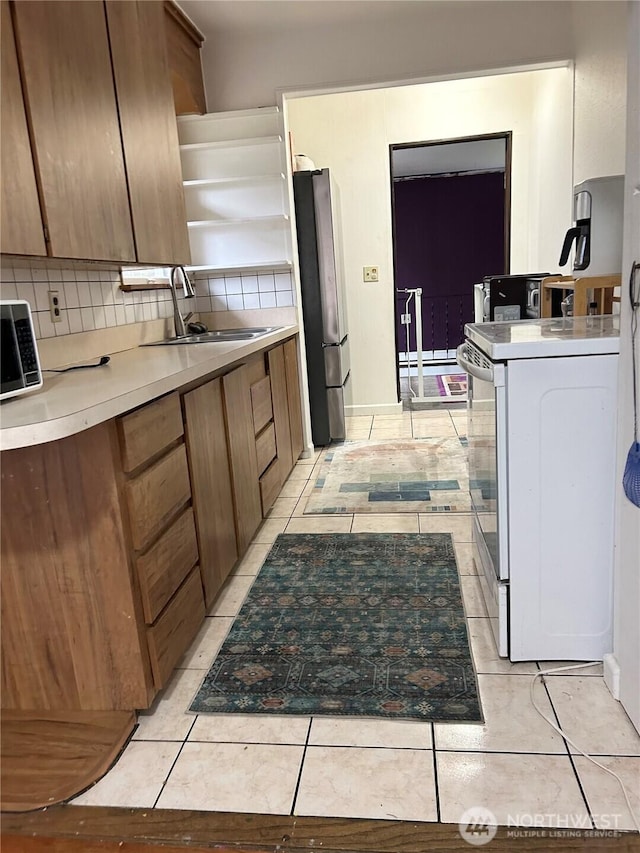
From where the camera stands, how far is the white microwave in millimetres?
1449

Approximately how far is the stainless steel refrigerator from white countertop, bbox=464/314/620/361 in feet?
7.19

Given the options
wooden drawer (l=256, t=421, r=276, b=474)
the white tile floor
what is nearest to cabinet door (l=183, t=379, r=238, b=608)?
the white tile floor

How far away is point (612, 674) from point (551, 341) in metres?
0.87

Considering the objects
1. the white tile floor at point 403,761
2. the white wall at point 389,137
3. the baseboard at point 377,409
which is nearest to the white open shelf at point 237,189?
the white wall at point 389,137

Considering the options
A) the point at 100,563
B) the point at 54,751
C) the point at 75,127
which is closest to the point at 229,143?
the point at 75,127

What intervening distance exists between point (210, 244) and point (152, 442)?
2.41m

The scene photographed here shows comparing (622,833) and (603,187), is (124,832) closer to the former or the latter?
(622,833)

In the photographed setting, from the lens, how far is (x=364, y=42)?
347 cm

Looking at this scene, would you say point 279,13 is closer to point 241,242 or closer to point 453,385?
point 241,242

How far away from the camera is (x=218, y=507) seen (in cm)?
213

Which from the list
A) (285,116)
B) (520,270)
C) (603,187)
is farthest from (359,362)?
(603,187)

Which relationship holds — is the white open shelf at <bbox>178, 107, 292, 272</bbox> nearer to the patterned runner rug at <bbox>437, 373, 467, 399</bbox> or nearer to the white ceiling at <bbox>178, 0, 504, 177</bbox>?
the white ceiling at <bbox>178, 0, 504, 177</bbox>

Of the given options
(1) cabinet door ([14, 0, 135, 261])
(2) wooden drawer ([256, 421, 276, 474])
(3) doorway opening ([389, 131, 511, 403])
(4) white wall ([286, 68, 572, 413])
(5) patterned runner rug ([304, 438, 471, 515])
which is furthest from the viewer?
(3) doorway opening ([389, 131, 511, 403])

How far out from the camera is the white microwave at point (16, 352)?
4.75 ft
